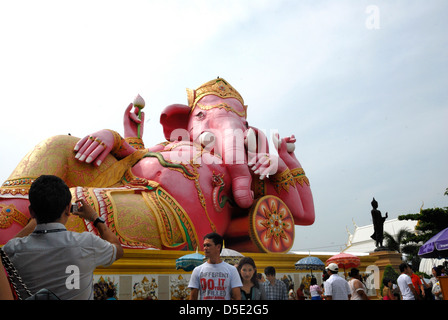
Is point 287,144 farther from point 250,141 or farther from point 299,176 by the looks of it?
point 250,141

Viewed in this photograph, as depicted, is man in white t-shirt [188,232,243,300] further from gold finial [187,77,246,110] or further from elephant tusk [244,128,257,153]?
gold finial [187,77,246,110]

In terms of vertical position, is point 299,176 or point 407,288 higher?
point 299,176

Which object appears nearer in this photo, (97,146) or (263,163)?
(97,146)

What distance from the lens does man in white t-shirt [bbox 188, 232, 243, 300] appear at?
2713 millimetres

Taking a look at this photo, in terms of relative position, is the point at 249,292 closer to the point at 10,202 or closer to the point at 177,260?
the point at 177,260

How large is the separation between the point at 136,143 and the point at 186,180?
155 centimetres

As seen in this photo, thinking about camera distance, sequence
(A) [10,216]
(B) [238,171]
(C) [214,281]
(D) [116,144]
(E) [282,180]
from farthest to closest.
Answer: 1. (E) [282,180]
2. (B) [238,171]
3. (D) [116,144]
4. (A) [10,216]
5. (C) [214,281]

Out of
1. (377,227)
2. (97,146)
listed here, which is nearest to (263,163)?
(97,146)

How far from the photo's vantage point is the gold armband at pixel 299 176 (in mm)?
8625

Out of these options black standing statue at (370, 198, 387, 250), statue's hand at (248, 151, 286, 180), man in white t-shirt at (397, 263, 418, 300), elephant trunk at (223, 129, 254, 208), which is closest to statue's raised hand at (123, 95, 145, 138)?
elephant trunk at (223, 129, 254, 208)

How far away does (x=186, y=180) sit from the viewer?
22.0ft
